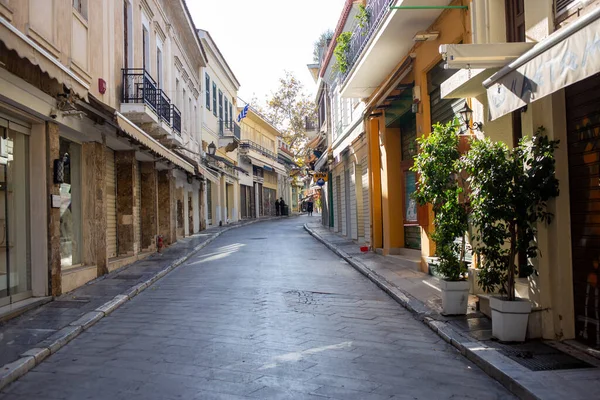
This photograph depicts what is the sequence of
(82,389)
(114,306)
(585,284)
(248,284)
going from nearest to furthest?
1. (82,389)
2. (585,284)
3. (114,306)
4. (248,284)

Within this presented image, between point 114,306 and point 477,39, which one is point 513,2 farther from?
point 114,306

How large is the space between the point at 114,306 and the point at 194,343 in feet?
9.28

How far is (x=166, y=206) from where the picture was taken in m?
19.0

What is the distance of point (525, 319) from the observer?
566cm

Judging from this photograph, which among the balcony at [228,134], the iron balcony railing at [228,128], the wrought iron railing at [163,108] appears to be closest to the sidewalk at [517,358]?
the wrought iron railing at [163,108]

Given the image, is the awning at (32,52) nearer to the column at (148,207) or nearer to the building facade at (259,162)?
the column at (148,207)

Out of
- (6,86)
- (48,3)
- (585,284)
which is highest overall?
(48,3)

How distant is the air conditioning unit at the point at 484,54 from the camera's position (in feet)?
19.9

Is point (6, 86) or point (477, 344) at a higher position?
point (6, 86)

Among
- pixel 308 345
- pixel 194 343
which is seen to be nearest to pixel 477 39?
pixel 308 345

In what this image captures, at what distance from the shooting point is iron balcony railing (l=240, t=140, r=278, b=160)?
40.2 metres

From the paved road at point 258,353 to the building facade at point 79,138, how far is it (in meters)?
1.99

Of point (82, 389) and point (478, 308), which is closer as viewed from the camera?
point (82, 389)

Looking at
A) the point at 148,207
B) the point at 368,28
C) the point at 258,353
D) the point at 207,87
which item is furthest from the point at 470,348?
the point at 207,87
